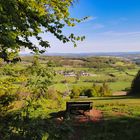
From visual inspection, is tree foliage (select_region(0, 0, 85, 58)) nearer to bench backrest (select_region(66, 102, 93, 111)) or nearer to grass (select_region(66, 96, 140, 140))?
grass (select_region(66, 96, 140, 140))

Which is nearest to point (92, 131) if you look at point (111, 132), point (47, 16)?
point (111, 132)

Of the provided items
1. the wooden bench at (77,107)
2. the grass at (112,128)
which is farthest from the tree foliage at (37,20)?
the wooden bench at (77,107)

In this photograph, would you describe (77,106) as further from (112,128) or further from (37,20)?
(37,20)

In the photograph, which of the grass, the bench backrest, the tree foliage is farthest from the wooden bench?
the tree foliage

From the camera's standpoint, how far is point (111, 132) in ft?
49.0

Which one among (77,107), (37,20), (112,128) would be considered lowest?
(112,128)

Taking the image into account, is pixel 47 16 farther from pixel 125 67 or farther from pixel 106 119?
pixel 125 67

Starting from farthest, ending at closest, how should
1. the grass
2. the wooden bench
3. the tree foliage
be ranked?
the wooden bench → the grass → the tree foliage

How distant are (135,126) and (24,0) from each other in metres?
11.1

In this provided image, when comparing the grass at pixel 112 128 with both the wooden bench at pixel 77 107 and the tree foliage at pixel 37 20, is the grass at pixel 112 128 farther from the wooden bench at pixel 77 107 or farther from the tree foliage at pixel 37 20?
the tree foliage at pixel 37 20

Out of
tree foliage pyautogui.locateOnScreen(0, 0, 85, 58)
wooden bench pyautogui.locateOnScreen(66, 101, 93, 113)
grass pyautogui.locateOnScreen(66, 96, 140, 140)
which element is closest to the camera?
tree foliage pyautogui.locateOnScreen(0, 0, 85, 58)

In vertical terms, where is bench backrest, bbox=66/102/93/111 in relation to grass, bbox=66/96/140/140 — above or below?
above

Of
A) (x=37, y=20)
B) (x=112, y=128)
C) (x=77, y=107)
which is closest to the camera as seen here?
(x=37, y=20)

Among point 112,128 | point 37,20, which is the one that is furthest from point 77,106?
point 37,20
